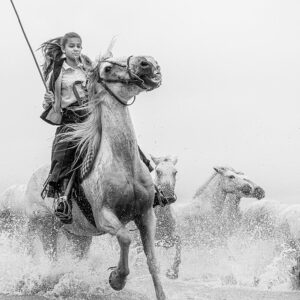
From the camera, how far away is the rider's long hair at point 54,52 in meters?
11.6

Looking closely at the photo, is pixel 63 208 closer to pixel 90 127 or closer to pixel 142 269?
pixel 90 127

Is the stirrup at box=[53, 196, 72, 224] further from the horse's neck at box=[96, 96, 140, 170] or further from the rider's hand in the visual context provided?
the rider's hand

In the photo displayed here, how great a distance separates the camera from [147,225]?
10320 millimetres

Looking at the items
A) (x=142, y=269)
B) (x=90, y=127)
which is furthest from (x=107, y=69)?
(x=142, y=269)

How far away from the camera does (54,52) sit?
11688 mm

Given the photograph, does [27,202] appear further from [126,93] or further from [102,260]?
[126,93]

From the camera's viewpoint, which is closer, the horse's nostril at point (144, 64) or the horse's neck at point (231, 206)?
the horse's nostril at point (144, 64)

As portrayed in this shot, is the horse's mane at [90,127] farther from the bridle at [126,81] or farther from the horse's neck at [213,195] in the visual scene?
the horse's neck at [213,195]

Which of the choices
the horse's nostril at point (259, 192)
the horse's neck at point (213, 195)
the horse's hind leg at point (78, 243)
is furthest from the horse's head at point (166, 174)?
the horse's hind leg at point (78, 243)

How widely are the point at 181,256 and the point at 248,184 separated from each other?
6.26 ft

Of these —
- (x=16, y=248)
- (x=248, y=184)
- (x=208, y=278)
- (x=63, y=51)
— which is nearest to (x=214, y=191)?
(x=248, y=184)

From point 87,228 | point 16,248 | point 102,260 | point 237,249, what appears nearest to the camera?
point 87,228

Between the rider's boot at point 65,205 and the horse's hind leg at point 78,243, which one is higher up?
the rider's boot at point 65,205

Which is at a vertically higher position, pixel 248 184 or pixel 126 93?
pixel 126 93
